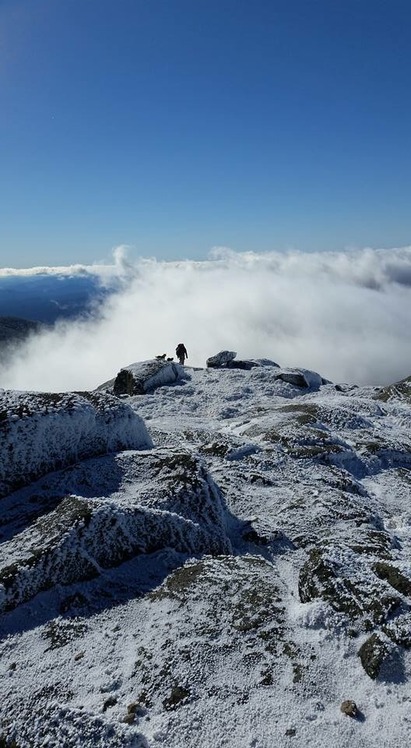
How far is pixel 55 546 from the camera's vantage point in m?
17.3

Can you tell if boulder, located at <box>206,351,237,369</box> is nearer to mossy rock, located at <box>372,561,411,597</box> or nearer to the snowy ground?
the snowy ground

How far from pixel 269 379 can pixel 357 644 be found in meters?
50.7

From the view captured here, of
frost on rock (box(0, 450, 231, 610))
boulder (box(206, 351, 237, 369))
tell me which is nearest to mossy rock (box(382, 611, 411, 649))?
frost on rock (box(0, 450, 231, 610))

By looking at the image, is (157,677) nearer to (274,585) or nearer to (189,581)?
(189,581)

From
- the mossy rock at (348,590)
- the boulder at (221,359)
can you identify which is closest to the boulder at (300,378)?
the boulder at (221,359)

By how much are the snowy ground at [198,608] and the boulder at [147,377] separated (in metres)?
32.6

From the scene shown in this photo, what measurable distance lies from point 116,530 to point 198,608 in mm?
4948

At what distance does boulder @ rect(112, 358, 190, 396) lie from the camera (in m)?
58.4

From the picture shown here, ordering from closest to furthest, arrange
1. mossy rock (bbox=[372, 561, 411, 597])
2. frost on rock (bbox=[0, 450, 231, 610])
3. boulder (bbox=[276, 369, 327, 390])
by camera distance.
Answer: mossy rock (bbox=[372, 561, 411, 597]) → frost on rock (bbox=[0, 450, 231, 610]) → boulder (bbox=[276, 369, 327, 390])

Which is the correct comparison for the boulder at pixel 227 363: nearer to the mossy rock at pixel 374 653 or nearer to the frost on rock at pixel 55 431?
the frost on rock at pixel 55 431

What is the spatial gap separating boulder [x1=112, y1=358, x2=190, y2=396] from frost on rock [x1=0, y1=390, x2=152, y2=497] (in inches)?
1168

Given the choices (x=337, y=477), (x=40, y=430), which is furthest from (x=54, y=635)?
(x=337, y=477)

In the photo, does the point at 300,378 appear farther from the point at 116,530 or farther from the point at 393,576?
the point at 393,576

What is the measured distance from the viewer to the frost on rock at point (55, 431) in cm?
2264
